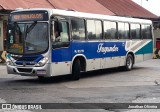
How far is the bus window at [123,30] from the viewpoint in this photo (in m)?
19.1

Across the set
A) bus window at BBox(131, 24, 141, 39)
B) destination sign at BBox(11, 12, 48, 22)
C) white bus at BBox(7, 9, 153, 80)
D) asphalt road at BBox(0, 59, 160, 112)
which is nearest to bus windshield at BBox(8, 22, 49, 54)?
white bus at BBox(7, 9, 153, 80)

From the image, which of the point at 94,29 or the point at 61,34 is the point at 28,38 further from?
the point at 94,29

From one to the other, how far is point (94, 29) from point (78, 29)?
1.37 metres

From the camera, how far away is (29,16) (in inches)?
563

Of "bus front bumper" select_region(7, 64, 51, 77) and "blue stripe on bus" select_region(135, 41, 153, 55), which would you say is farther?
"blue stripe on bus" select_region(135, 41, 153, 55)

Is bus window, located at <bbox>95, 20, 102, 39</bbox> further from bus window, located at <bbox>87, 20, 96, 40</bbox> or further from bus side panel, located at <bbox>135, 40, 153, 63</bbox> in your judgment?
bus side panel, located at <bbox>135, 40, 153, 63</bbox>

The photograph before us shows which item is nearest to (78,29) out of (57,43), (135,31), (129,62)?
(57,43)

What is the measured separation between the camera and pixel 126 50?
19.6 meters

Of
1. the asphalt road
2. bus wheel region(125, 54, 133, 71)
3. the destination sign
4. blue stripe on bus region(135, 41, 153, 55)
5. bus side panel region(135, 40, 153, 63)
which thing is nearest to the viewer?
the asphalt road

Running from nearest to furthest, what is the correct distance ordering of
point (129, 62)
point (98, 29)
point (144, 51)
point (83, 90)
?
point (83, 90)
point (98, 29)
point (129, 62)
point (144, 51)

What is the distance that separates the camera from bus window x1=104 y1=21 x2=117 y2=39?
58.3 ft

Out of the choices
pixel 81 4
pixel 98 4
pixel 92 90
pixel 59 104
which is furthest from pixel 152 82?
pixel 98 4

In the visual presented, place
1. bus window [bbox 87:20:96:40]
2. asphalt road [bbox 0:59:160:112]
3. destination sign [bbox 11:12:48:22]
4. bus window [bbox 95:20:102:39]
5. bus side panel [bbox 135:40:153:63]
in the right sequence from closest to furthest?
asphalt road [bbox 0:59:160:112], destination sign [bbox 11:12:48:22], bus window [bbox 87:20:96:40], bus window [bbox 95:20:102:39], bus side panel [bbox 135:40:153:63]

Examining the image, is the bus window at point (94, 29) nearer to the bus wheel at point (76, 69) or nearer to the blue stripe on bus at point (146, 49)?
the bus wheel at point (76, 69)
